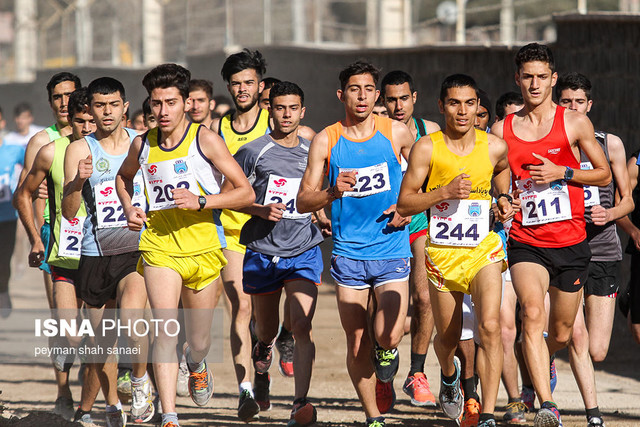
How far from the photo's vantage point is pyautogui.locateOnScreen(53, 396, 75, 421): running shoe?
27.9ft

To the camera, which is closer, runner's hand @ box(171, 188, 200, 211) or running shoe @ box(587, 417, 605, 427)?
runner's hand @ box(171, 188, 200, 211)

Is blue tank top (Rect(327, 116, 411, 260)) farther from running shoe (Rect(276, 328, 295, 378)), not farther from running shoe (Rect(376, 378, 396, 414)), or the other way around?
running shoe (Rect(276, 328, 295, 378))

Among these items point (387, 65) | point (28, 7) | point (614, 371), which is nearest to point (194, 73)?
point (387, 65)

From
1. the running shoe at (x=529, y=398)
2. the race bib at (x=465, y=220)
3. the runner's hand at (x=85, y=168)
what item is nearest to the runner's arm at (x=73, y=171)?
the runner's hand at (x=85, y=168)

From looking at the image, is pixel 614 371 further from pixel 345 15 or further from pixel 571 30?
pixel 345 15

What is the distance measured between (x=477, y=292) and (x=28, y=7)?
78.5 ft

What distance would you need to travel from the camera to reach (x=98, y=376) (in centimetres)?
785

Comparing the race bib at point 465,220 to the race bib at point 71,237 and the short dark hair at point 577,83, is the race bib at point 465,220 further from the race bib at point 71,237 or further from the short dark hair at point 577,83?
the race bib at point 71,237

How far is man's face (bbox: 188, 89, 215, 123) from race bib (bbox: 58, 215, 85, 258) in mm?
2129

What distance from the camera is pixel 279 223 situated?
7.98 meters

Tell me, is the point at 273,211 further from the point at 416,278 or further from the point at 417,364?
the point at 417,364

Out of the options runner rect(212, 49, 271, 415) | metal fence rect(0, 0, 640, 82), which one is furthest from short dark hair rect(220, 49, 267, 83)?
metal fence rect(0, 0, 640, 82)

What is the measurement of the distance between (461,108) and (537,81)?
2.12 feet

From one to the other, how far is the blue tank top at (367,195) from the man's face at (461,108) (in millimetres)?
578
